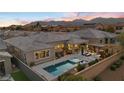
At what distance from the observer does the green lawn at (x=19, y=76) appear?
18.2 ft

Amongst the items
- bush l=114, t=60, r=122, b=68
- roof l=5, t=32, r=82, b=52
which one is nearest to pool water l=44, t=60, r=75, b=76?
roof l=5, t=32, r=82, b=52

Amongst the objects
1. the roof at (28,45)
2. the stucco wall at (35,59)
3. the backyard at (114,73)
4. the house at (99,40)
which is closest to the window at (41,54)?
the stucco wall at (35,59)

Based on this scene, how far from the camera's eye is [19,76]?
5848 millimetres

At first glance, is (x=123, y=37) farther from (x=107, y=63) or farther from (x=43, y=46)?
(x=43, y=46)

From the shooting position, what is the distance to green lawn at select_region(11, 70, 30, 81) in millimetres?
5552

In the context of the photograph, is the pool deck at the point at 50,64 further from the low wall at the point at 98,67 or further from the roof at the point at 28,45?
the roof at the point at 28,45

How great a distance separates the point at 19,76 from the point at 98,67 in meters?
3.39

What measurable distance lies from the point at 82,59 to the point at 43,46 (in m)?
2.31

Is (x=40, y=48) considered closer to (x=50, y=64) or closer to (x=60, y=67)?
(x=50, y=64)

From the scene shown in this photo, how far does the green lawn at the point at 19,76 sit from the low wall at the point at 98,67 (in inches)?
79.8

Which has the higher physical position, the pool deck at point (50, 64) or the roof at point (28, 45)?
the roof at point (28, 45)
